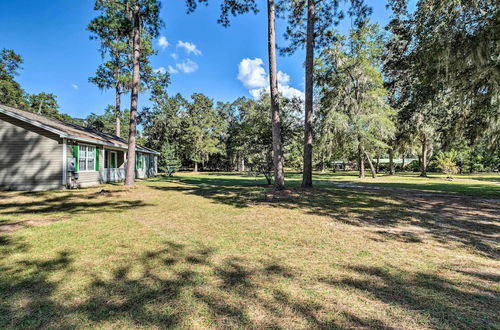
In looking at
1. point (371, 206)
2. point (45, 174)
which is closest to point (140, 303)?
point (371, 206)

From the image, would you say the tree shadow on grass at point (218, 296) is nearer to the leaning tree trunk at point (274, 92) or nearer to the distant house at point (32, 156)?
the leaning tree trunk at point (274, 92)

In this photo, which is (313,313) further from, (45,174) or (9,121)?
(9,121)

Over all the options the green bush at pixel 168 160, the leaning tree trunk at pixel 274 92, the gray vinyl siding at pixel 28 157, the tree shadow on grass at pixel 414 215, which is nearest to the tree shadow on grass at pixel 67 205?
the gray vinyl siding at pixel 28 157

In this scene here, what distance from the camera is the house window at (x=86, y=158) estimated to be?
1297 cm

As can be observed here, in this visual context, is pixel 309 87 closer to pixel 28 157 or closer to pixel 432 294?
pixel 432 294

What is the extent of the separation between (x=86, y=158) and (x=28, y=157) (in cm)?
241

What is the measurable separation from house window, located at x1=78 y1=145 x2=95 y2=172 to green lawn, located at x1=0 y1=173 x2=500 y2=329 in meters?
7.21

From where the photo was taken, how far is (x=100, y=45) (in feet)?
64.5

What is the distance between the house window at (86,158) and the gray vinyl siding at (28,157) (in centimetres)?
124

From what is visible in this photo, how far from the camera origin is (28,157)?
38.3ft

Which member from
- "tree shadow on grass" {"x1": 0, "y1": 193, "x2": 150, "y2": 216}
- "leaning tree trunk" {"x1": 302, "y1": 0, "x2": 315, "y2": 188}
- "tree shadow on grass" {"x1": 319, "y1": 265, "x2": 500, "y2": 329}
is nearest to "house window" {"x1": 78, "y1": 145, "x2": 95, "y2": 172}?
"tree shadow on grass" {"x1": 0, "y1": 193, "x2": 150, "y2": 216}

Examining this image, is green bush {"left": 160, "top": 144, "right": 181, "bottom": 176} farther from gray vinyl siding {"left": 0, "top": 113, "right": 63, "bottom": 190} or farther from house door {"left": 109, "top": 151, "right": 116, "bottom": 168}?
gray vinyl siding {"left": 0, "top": 113, "right": 63, "bottom": 190}

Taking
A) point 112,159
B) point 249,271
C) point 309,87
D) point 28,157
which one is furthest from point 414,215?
point 112,159

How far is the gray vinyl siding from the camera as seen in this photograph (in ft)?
38.1
